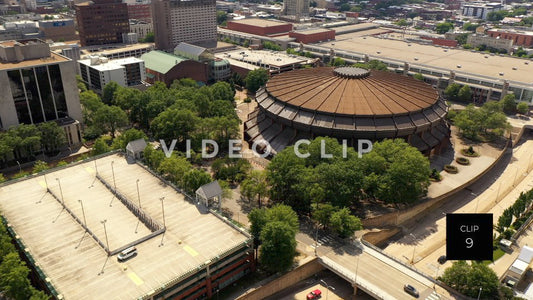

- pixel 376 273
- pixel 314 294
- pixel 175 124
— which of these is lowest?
pixel 314 294

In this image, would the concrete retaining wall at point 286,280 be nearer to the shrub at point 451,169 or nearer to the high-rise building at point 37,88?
the shrub at point 451,169

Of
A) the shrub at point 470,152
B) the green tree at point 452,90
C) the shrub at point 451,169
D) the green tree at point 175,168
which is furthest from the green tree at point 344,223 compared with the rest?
the green tree at point 452,90

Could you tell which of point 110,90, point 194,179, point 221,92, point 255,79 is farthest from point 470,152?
point 110,90

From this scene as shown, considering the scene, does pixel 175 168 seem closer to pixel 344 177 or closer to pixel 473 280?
pixel 344 177

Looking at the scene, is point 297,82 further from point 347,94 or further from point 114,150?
point 114,150

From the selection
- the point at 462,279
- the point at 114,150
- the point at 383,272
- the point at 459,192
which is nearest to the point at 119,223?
the point at 114,150

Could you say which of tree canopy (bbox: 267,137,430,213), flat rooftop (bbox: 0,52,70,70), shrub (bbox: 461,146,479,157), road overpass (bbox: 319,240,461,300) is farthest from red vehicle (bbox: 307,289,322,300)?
flat rooftop (bbox: 0,52,70,70)
